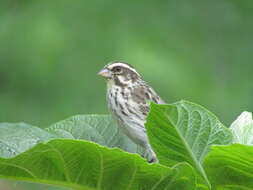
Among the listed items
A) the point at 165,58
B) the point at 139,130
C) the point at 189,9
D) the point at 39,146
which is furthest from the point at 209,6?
the point at 39,146

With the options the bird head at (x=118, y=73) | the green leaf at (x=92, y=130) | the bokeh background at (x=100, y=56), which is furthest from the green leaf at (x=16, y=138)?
the bokeh background at (x=100, y=56)

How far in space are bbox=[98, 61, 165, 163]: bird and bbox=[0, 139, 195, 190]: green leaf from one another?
2346 millimetres

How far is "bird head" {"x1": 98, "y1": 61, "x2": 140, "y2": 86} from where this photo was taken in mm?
4666

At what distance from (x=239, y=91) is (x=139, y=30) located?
116 centimetres

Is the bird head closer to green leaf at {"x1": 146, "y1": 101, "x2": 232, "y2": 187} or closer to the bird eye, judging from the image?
the bird eye

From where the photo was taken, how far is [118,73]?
4.71m

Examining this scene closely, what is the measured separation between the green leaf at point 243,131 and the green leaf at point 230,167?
0.35 meters

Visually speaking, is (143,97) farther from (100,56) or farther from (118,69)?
(100,56)

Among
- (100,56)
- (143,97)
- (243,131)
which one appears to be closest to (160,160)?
(243,131)

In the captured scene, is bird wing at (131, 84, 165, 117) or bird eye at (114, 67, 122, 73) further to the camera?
bird eye at (114, 67, 122, 73)

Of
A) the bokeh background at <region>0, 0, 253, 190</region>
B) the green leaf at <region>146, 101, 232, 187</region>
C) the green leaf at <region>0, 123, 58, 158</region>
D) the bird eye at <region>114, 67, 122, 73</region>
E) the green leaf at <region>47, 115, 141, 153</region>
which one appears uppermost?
the green leaf at <region>146, 101, 232, 187</region>

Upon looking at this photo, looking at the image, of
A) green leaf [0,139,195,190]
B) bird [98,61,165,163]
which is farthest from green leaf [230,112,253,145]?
bird [98,61,165,163]

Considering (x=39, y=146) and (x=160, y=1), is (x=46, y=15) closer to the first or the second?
(x=160, y=1)

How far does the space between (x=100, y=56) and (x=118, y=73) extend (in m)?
2.52
